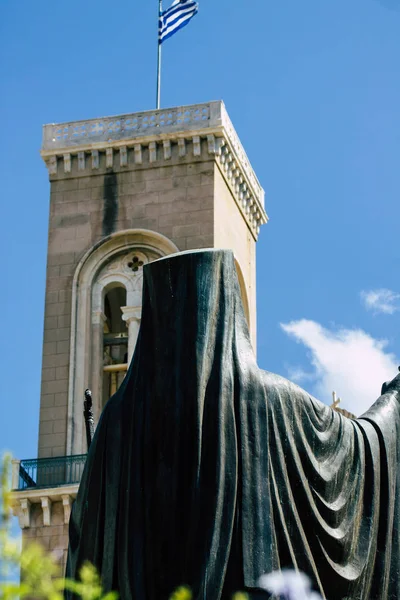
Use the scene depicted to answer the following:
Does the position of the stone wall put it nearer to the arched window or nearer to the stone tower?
the stone tower

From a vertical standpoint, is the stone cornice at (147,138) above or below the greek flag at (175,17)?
below

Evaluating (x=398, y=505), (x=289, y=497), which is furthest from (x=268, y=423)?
(x=398, y=505)

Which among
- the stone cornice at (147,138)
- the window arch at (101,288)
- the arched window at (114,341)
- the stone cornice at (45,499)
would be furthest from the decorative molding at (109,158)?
the stone cornice at (45,499)

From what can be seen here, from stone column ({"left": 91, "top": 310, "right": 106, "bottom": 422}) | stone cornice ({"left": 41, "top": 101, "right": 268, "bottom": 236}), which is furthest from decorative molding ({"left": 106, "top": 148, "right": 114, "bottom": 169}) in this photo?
stone column ({"left": 91, "top": 310, "right": 106, "bottom": 422})

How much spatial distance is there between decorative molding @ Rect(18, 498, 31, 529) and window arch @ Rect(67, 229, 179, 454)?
9.87 ft

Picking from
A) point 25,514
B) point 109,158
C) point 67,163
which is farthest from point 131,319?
point 25,514

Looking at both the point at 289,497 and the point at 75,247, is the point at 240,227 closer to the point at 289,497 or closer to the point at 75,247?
the point at 75,247

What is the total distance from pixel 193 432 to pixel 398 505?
1.08 metres

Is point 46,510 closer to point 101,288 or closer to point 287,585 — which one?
point 101,288

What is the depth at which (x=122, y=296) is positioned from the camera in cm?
4088

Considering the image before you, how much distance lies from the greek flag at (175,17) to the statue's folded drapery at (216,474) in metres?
35.3

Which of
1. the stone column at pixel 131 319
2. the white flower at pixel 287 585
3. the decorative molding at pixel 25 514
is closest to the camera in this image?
the white flower at pixel 287 585

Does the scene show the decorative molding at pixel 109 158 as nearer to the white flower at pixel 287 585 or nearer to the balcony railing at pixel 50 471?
the balcony railing at pixel 50 471

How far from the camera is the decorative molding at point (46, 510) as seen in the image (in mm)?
35969
